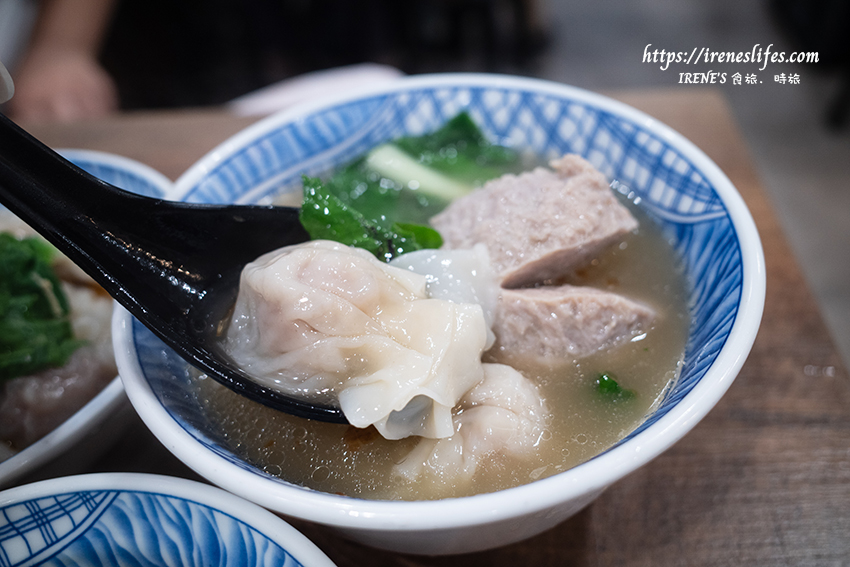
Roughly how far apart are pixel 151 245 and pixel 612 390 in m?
0.98

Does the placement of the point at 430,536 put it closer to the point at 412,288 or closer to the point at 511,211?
the point at 412,288

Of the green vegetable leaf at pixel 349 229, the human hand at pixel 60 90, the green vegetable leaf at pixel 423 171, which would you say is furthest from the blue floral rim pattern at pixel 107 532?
the human hand at pixel 60 90

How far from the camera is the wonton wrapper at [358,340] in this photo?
107 centimetres

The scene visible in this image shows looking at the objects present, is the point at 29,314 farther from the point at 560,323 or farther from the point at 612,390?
the point at 612,390

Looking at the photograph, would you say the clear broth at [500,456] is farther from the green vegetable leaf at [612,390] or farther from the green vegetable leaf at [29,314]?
the green vegetable leaf at [29,314]

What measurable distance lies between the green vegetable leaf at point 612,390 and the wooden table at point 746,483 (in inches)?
7.5

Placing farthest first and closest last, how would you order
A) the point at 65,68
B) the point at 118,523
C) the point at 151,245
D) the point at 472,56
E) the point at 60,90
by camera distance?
the point at 472,56, the point at 65,68, the point at 60,90, the point at 151,245, the point at 118,523

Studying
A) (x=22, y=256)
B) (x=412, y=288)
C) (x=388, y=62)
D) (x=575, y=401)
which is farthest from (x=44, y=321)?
(x=388, y=62)

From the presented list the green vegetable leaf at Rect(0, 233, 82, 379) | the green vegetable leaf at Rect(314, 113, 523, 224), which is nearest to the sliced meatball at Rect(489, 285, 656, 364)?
the green vegetable leaf at Rect(314, 113, 523, 224)

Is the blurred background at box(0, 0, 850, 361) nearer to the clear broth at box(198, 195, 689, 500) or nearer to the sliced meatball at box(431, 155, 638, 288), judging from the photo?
the sliced meatball at box(431, 155, 638, 288)

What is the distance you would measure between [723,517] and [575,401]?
368 mm

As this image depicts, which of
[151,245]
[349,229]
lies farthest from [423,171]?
[151,245]

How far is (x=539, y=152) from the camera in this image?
1.77 metres

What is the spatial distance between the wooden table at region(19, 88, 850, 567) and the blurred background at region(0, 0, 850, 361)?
76.0 inches
